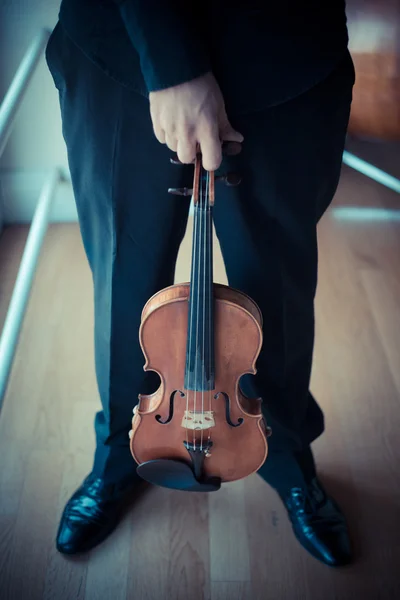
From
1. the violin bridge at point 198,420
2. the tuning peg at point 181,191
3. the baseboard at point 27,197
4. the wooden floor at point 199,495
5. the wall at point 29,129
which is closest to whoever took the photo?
the tuning peg at point 181,191

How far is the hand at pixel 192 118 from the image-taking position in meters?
0.67

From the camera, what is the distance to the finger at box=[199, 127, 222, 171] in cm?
69

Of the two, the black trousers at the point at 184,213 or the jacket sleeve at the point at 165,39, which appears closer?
the jacket sleeve at the point at 165,39

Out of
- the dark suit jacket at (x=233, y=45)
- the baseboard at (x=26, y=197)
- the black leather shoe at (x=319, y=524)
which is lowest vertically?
the black leather shoe at (x=319, y=524)

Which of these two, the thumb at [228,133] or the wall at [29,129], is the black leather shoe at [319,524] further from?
the wall at [29,129]

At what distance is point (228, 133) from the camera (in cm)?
73

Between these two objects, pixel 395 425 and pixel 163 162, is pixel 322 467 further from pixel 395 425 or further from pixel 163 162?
pixel 163 162

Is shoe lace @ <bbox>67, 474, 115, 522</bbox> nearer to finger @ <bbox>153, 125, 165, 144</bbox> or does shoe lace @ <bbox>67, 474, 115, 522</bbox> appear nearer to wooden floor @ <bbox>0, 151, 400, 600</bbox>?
wooden floor @ <bbox>0, 151, 400, 600</bbox>

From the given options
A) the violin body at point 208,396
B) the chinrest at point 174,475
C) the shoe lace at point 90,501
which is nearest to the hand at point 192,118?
the violin body at point 208,396

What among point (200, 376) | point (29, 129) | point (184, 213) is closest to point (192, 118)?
point (184, 213)

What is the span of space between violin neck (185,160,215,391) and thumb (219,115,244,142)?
0.16 feet

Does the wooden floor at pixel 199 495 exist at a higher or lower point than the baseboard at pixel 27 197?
lower

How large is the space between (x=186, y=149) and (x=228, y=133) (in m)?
0.06

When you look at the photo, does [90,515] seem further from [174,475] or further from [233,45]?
[233,45]
